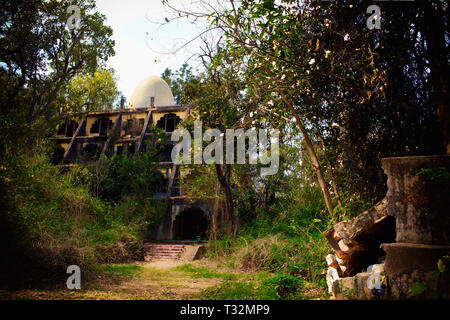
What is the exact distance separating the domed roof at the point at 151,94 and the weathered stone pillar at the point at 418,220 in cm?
2308

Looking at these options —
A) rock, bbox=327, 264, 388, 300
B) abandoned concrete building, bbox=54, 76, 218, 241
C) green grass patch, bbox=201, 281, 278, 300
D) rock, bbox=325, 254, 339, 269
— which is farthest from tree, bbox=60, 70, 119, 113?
rock, bbox=327, 264, 388, 300

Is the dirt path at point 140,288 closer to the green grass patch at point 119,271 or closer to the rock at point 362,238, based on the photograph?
the green grass patch at point 119,271

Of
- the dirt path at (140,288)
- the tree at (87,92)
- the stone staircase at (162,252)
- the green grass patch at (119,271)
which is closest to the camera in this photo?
the dirt path at (140,288)

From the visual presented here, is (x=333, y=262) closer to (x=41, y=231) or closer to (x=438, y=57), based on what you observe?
(x=438, y=57)

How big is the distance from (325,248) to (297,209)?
13.5ft

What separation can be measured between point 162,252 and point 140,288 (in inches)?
223

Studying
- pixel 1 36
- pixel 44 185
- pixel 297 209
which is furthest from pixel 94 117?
pixel 297 209

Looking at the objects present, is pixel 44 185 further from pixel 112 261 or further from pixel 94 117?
pixel 94 117

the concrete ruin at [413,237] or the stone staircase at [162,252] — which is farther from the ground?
the concrete ruin at [413,237]

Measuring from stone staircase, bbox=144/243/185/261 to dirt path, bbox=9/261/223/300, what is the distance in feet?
9.12

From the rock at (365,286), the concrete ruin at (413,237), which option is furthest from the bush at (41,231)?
the concrete ruin at (413,237)

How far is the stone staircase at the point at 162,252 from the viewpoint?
1109cm

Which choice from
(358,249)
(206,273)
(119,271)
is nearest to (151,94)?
(119,271)

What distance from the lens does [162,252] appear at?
1150 cm
